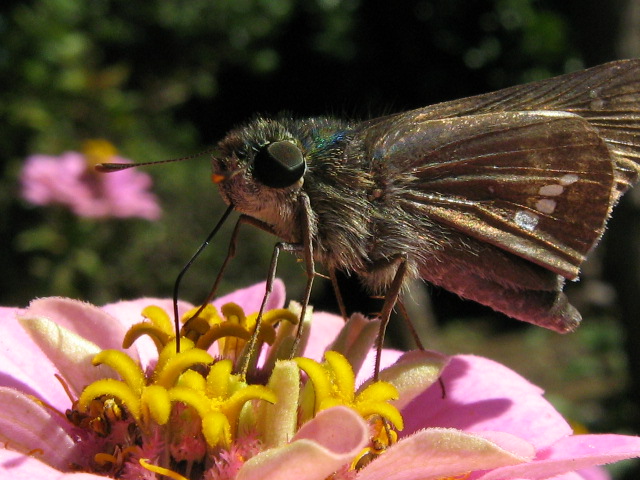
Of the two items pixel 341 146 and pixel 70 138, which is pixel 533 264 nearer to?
pixel 341 146

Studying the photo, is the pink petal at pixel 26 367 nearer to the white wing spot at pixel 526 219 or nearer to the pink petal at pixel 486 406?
the pink petal at pixel 486 406

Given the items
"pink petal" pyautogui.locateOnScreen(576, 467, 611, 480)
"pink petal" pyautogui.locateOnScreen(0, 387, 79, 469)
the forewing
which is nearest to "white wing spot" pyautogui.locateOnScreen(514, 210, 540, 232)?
the forewing

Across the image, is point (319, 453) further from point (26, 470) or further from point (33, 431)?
point (33, 431)

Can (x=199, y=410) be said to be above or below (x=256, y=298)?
above

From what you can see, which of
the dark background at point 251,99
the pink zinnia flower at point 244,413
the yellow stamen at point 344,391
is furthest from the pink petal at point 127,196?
the yellow stamen at point 344,391

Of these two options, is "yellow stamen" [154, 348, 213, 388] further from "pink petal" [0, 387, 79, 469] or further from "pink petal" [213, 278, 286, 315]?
"pink petal" [213, 278, 286, 315]

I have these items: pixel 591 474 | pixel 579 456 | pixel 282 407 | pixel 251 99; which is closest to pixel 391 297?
pixel 282 407

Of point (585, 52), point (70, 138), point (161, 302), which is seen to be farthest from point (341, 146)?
point (70, 138)

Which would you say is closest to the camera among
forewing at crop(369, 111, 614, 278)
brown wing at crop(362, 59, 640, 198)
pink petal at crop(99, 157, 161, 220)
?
forewing at crop(369, 111, 614, 278)
